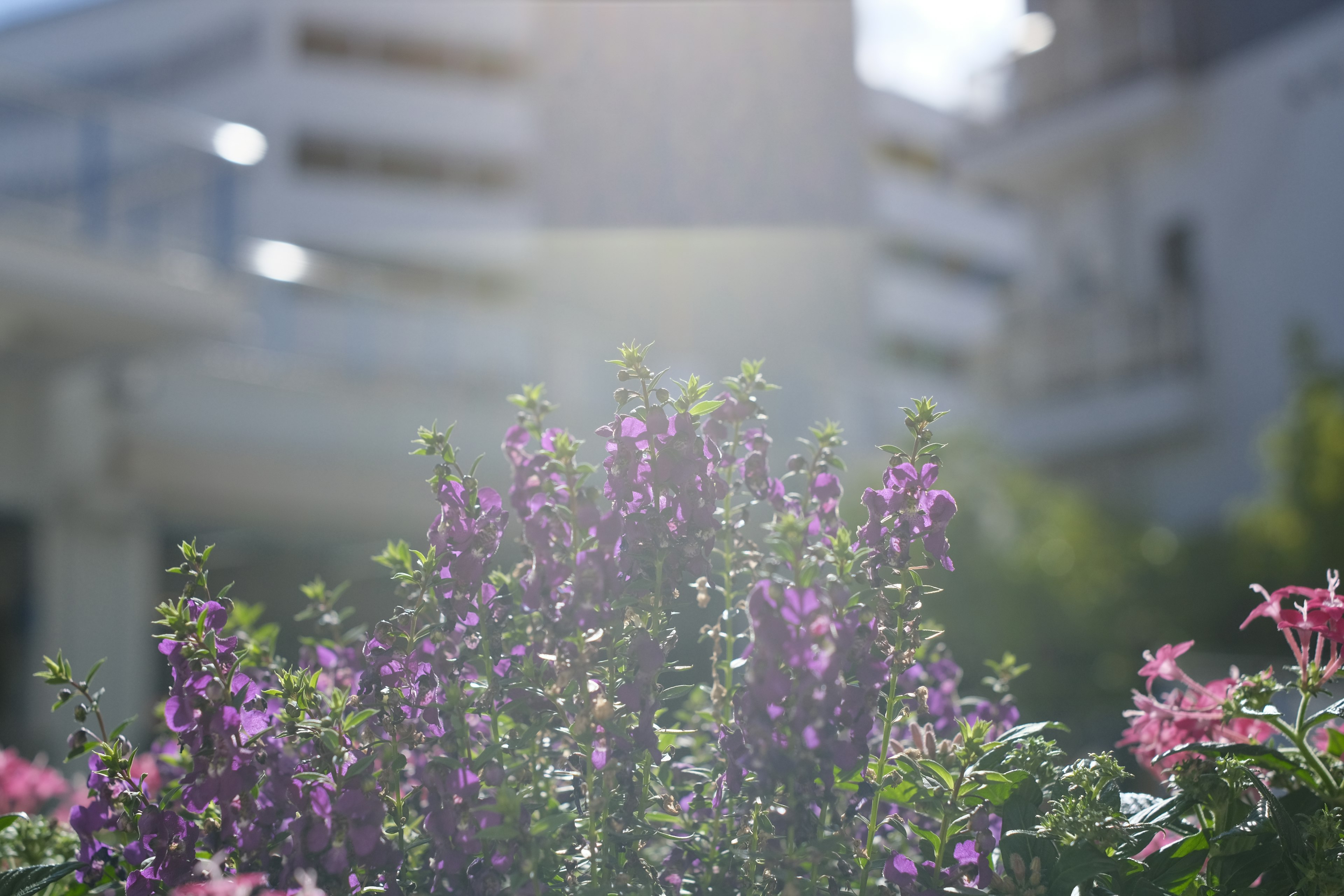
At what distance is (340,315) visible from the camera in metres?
11.2

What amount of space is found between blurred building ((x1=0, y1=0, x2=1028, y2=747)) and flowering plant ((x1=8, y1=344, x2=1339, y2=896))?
3334 mm

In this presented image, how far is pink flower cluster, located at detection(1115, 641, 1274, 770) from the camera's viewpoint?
5.20ft

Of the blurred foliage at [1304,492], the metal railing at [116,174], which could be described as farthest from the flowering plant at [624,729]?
the blurred foliage at [1304,492]

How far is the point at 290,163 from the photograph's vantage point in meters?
30.4

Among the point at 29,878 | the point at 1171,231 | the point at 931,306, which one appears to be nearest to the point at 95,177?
the point at 29,878

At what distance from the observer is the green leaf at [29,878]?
1.43m

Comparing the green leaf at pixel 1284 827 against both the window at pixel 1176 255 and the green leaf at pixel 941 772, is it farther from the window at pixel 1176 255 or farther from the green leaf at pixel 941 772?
the window at pixel 1176 255

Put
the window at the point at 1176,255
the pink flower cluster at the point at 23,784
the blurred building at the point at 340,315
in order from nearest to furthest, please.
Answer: the pink flower cluster at the point at 23,784 < the blurred building at the point at 340,315 < the window at the point at 1176,255

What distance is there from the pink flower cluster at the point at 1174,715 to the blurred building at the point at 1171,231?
551 inches

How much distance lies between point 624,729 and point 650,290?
283 inches

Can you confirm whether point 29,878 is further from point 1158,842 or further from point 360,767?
point 1158,842

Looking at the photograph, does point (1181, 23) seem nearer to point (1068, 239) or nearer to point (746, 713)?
point (1068, 239)

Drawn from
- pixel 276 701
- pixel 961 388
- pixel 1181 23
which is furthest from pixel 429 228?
pixel 276 701

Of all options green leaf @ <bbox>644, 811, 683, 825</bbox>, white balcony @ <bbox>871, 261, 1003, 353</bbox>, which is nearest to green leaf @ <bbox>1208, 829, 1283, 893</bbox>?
green leaf @ <bbox>644, 811, 683, 825</bbox>
